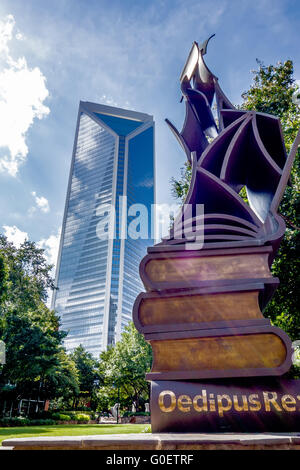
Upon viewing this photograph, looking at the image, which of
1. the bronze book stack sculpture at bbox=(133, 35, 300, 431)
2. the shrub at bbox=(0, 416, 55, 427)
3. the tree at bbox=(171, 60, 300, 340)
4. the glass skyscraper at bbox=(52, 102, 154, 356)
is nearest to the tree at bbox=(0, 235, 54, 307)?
the shrub at bbox=(0, 416, 55, 427)

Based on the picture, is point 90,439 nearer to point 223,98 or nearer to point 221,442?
point 221,442

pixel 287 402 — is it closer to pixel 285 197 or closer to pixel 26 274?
pixel 285 197

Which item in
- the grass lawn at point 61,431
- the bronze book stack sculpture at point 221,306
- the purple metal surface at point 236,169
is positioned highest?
the purple metal surface at point 236,169

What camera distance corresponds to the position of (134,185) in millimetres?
153750

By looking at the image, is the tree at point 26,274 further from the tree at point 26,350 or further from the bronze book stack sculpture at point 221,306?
the bronze book stack sculpture at point 221,306

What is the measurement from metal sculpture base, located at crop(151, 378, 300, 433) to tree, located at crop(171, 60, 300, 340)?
7211mm

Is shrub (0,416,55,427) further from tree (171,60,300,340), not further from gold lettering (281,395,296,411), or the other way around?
gold lettering (281,395,296,411)

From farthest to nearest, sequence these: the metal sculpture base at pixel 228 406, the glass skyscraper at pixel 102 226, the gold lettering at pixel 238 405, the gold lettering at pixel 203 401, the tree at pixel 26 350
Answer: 1. the glass skyscraper at pixel 102 226
2. the tree at pixel 26 350
3. the gold lettering at pixel 203 401
4. the gold lettering at pixel 238 405
5. the metal sculpture base at pixel 228 406

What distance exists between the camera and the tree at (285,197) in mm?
14477

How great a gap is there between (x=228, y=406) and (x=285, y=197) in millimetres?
11605

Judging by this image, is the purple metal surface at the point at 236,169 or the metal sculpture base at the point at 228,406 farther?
the purple metal surface at the point at 236,169

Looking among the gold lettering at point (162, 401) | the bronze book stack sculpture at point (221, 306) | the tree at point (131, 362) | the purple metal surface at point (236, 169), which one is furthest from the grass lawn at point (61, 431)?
the tree at point (131, 362)

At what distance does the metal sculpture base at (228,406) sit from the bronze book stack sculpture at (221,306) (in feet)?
0.05

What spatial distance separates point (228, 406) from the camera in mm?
5633
